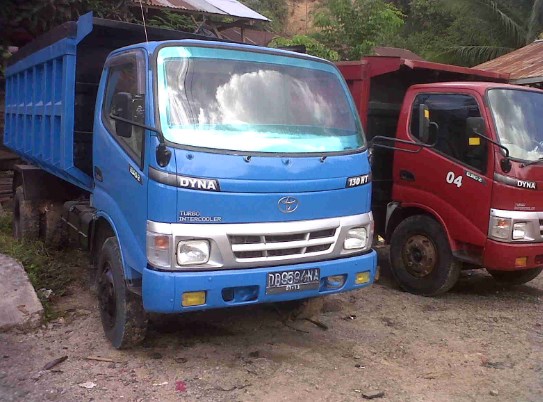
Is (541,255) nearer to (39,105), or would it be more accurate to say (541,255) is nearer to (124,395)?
(124,395)

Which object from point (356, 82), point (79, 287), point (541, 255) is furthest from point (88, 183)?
point (541, 255)

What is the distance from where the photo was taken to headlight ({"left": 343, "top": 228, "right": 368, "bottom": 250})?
165 inches

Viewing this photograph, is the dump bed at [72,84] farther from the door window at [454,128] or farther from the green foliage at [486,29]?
the green foliage at [486,29]

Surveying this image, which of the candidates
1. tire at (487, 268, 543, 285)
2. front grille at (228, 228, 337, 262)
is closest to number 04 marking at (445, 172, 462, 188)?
tire at (487, 268, 543, 285)

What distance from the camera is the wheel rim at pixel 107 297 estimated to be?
4.39 m

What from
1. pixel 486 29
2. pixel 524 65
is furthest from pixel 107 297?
pixel 486 29

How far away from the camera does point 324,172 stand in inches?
159

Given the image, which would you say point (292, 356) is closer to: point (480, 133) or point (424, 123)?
point (424, 123)

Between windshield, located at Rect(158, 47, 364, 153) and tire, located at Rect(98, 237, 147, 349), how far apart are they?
3.80ft

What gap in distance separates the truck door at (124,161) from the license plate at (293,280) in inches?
32.4

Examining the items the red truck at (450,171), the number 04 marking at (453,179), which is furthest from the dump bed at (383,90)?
the number 04 marking at (453,179)

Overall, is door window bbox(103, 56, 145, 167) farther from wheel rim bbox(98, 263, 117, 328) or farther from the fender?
wheel rim bbox(98, 263, 117, 328)

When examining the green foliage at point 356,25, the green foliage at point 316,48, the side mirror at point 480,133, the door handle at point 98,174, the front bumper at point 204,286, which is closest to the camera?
the front bumper at point 204,286

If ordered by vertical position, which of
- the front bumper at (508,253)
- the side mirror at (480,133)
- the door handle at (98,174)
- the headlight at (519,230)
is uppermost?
the side mirror at (480,133)
